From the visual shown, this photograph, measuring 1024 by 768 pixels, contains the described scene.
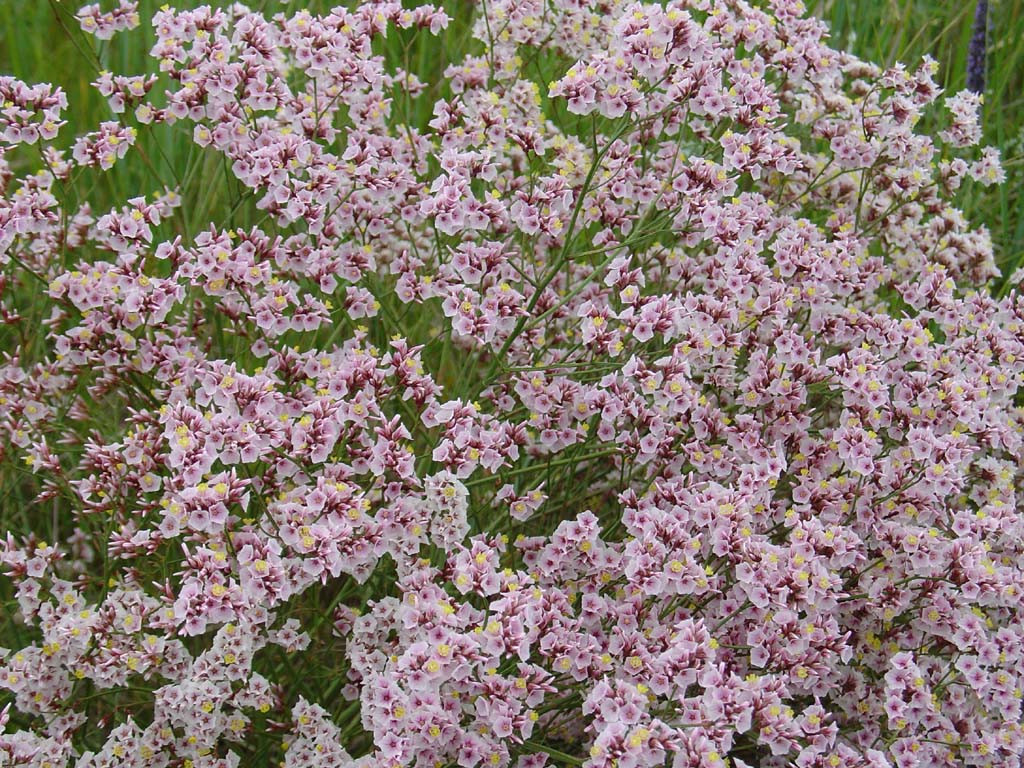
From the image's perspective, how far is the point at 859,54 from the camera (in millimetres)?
6047

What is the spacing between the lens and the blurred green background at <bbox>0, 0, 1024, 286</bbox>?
5672 millimetres

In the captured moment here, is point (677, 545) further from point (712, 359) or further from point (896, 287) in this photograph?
point (896, 287)

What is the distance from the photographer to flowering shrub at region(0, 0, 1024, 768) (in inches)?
123

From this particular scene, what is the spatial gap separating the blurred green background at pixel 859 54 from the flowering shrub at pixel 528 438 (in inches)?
51.5

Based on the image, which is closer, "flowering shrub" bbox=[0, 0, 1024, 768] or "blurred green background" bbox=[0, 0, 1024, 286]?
"flowering shrub" bbox=[0, 0, 1024, 768]

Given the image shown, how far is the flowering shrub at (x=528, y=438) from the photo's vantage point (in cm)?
312

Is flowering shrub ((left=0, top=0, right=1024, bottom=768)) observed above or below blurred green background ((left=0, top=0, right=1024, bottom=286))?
below

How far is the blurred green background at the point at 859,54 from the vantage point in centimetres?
567

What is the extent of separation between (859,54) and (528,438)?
342cm

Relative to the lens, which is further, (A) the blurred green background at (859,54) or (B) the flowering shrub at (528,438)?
(A) the blurred green background at (859,54)

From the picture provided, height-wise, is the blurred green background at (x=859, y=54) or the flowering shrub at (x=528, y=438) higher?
the blurred green background at (x=859, y=54)

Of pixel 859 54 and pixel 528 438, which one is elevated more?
pixel 859 54

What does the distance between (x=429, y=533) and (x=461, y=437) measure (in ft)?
1.16

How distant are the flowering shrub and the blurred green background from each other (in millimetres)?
1308
